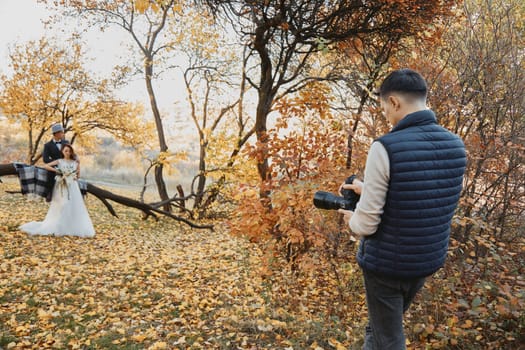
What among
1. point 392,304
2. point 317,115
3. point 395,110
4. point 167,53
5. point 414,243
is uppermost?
point 167,53

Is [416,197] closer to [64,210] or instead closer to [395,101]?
[395,101]

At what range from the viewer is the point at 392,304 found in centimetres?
183

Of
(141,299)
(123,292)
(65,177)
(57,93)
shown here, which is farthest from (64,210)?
(57,93)

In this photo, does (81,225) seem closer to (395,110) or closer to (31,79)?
(395,110)

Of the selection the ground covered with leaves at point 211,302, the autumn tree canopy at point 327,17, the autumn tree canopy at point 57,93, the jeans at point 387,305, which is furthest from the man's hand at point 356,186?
the autumn tree canopy at point 57,93

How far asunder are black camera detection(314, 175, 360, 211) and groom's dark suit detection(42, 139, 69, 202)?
6.97 meters

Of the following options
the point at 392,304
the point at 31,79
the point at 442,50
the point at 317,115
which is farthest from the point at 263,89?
the point at 31,79

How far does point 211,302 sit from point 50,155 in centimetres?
516

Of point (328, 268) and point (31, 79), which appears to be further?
point (31, 79)

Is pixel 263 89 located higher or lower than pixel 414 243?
higher

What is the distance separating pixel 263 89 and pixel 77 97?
11813 millimetres

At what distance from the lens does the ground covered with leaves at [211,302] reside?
3098 millimetres

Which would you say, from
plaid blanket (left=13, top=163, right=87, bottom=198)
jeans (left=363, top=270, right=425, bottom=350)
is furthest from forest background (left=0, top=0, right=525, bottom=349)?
jeans (left=363, top=270, right=425, bottom=350)

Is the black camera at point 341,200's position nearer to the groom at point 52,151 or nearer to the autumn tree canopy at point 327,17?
the autumn tree canopy at point 327,17
